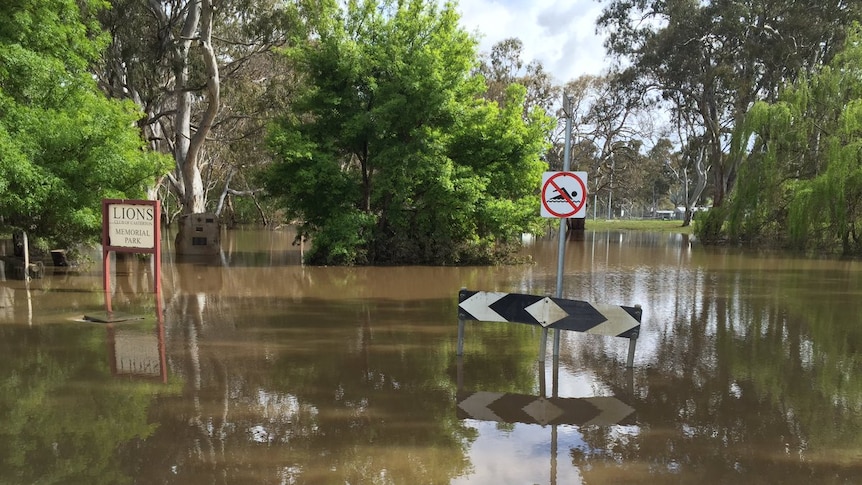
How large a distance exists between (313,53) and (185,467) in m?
16.6

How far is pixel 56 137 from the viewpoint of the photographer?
1384cm

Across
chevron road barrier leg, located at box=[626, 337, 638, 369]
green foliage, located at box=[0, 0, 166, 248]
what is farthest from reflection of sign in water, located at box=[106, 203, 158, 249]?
chevron road barrier leg, located at box=[626, 337, 638, 369]

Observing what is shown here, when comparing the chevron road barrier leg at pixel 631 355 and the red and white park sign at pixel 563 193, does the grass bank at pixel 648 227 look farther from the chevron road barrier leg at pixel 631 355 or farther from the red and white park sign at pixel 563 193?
the red and white park sign at pixel 563 193

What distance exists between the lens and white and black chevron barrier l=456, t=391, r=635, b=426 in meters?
5.77

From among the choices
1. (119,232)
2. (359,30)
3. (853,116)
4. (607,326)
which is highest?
(359,30)

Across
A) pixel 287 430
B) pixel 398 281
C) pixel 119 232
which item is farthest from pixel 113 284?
pixel 287 430

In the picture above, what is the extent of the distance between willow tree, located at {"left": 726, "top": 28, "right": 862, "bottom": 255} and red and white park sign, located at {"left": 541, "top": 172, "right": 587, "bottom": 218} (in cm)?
2117

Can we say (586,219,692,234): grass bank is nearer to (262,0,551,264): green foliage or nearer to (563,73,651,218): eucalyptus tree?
(563,73,651,218): eucalyptus tree

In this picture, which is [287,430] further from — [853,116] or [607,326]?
[853,116]

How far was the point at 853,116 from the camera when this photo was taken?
2302 centimetres

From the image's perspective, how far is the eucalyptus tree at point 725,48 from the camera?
34719mm

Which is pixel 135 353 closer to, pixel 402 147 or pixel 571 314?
pixel 571 314

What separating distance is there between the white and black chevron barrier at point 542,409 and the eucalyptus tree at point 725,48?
28.3 m

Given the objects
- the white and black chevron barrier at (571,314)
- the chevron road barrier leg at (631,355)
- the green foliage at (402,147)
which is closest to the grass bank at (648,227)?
the green foliage at (402,147)
